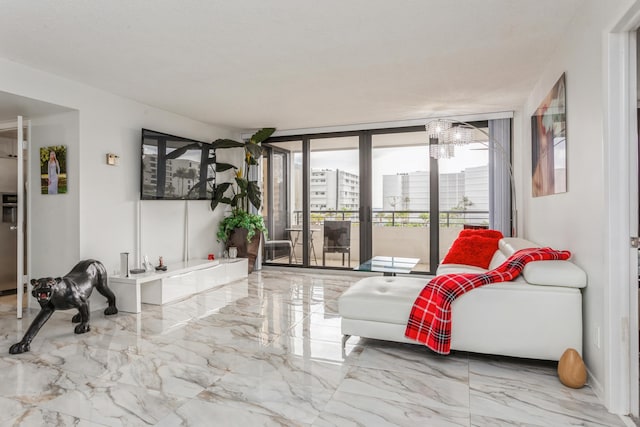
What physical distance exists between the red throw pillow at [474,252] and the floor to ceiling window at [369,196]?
1.05 metres

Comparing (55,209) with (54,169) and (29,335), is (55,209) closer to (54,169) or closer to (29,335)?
(54,169)

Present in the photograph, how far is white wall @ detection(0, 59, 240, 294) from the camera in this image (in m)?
3.89

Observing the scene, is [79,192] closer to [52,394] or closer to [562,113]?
[52,394]

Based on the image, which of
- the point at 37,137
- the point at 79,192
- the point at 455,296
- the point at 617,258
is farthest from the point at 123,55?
the point at 617,258

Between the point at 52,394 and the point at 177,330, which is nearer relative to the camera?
the point at 52,394

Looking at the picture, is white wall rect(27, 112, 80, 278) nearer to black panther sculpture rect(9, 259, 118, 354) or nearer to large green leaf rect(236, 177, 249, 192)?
black panther sculpture rect(9, 259, 118, 354)

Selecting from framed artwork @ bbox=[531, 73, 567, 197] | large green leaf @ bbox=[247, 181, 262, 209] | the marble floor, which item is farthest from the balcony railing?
the marble floor

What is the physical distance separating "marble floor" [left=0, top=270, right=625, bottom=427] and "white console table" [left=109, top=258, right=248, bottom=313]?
0.47m

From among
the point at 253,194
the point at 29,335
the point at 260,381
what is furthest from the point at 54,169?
the point at 260,381

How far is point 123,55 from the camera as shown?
321 centimetres

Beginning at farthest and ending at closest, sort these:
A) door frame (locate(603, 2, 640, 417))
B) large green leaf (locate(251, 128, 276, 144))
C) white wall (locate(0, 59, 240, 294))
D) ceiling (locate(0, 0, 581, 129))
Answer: large green leaf (locate(251, 128, 276, 144)) → white wall (locate(0, 59, 240, 294)) → ceiling (locate(0, 0, 581, 129)) → door frame (locate(603, 2, 640, 417))

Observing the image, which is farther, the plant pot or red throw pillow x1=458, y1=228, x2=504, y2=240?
the plant pot

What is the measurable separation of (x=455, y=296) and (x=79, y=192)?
12.1 ft

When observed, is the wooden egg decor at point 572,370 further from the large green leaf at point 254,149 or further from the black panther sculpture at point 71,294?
the large green leaf at point 254,149
